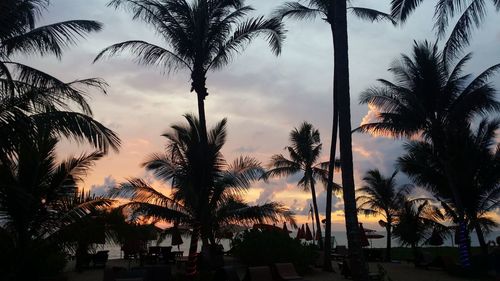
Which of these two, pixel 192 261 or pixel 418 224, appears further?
pixel 418 224

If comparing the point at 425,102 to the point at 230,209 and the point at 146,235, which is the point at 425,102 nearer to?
the point at 230,209

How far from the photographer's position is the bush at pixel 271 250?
1867 centimetres

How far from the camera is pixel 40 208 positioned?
36.3 feet

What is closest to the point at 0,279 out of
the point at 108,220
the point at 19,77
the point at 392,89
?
the point at 108,220

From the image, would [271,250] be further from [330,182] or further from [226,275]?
[226,275]

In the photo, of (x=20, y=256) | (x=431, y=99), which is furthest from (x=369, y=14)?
(x=20, y=256)

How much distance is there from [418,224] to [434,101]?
8811 millimetres

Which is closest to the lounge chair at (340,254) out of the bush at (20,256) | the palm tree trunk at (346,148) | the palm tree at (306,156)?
the palm tree at (306,156)

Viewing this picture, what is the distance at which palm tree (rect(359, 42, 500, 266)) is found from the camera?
20188 millimetres

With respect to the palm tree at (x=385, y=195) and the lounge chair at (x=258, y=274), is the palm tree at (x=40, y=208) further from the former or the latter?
the palm tree at (x=385, y=195)

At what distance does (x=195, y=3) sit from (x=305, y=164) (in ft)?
56.2

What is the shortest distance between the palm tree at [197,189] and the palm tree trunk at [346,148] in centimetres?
771

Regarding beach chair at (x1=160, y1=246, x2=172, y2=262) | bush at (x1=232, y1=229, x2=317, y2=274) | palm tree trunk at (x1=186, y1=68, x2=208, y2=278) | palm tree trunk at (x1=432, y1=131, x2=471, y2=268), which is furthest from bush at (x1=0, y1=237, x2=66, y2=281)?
palm tree trunk at (x1=432, y1=131, x2=471, y2=268)

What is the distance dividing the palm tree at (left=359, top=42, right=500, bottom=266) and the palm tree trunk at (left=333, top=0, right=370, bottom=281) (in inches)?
436
